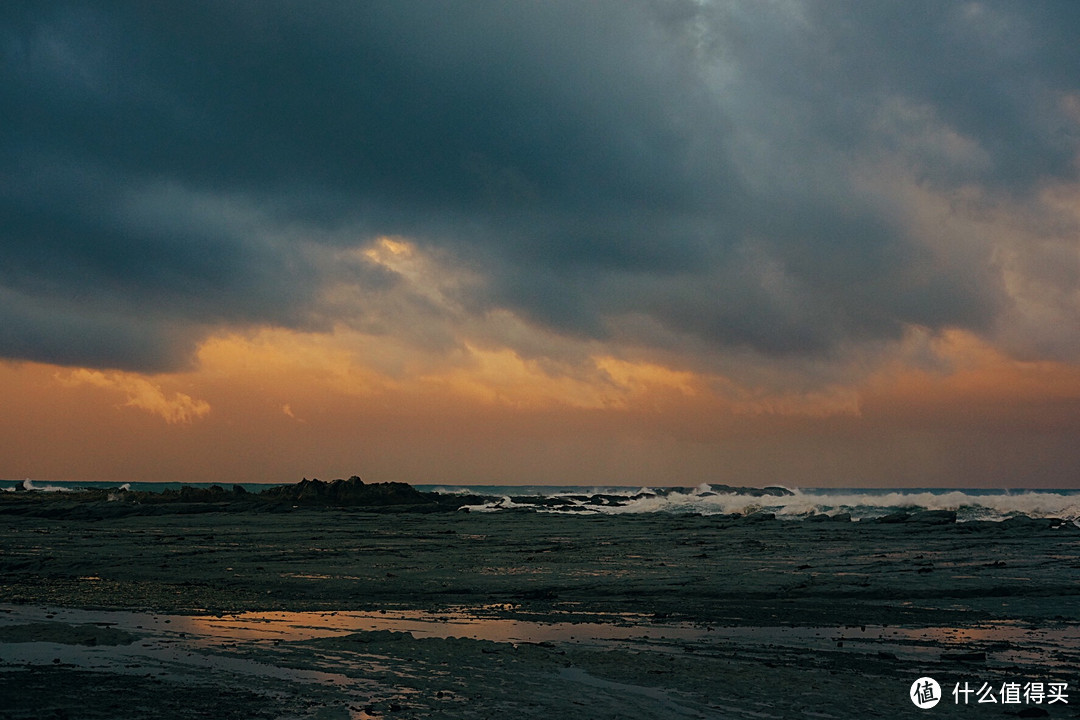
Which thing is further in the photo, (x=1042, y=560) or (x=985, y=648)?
(x=1042, y=560)

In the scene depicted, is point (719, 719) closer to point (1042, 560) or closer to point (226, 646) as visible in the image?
point (226, 646)

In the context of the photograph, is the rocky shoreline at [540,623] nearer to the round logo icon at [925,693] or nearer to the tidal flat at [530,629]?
the tidal flat at [530,629]

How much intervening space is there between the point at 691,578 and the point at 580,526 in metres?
20.9

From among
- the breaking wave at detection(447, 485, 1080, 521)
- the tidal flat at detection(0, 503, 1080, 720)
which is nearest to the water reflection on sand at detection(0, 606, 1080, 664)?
the tidal flat at detection(0, 503, 1080, 720)

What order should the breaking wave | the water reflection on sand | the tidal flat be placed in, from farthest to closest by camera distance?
the breaking wave < the water reflection on sand < the tidal flat

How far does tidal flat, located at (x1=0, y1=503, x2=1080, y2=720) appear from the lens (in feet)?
28.1

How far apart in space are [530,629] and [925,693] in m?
6.32

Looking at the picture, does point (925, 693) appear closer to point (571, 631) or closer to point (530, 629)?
point (571, 631)

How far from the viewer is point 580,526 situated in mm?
39531

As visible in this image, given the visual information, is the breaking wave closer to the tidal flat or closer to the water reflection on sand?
the tidal flat

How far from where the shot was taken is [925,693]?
901cm

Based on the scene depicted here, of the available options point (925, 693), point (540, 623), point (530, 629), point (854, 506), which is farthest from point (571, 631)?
point (854, 506)

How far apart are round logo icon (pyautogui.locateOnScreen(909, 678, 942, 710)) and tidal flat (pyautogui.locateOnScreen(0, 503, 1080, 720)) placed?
131 millimetres

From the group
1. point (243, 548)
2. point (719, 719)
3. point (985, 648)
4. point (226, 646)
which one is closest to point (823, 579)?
point (985, 648)
